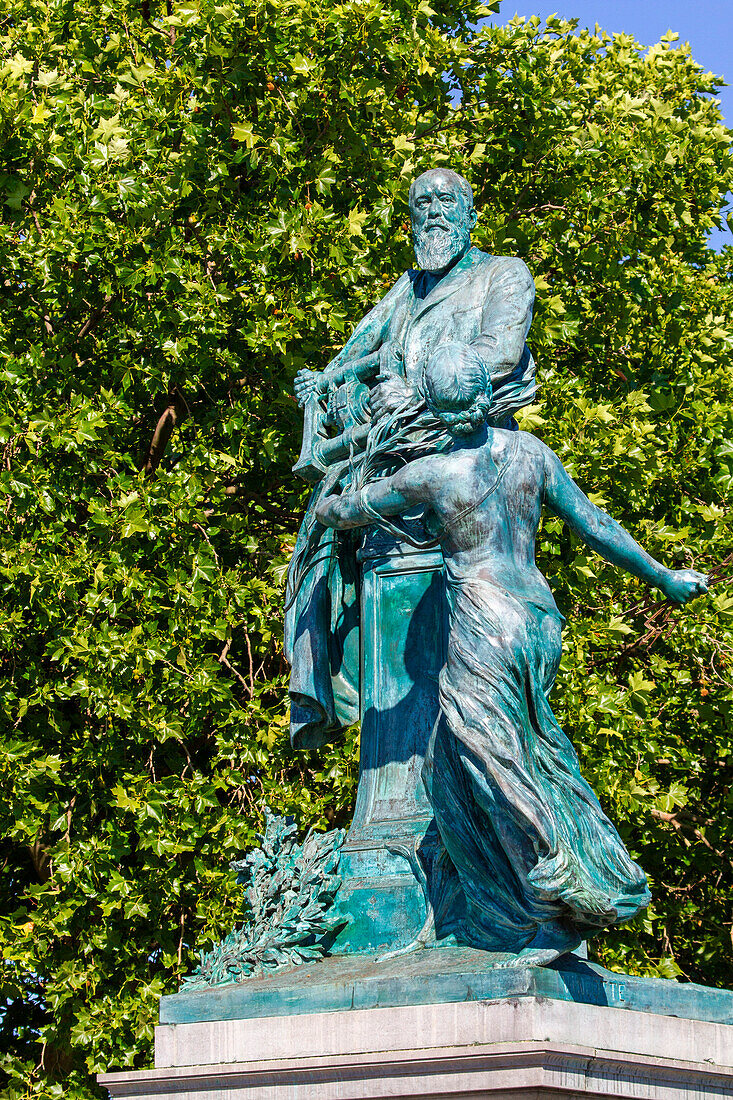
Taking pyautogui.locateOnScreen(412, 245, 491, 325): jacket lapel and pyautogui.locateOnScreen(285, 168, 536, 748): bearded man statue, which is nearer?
pyautogui.locateOnScreen(285, 168, 536, 748): bearded man statue

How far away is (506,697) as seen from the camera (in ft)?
19.1

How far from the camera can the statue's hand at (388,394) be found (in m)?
6.75

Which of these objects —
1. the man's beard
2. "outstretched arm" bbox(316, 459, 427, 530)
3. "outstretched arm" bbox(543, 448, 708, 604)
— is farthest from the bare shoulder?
the man's beard

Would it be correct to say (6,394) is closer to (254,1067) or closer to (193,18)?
(193,18)

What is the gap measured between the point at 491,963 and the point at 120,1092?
57.8 inches

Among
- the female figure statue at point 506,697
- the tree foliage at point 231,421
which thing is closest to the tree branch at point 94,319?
the tree foliage at point 231,421

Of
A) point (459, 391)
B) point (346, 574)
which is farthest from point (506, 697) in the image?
Result: point (346, 574)

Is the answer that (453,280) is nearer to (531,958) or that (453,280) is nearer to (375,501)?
(375,501)

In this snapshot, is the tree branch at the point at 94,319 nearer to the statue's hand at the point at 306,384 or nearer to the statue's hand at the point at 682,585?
the statue's hand at the point at 306,384

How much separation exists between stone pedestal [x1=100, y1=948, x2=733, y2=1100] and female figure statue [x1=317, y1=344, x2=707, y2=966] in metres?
0.22

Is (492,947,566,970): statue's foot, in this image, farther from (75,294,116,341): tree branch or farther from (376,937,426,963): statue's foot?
(75,294,116,341): tree branch

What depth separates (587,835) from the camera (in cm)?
584

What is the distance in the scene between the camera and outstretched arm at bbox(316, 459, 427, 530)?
6184 millimetres

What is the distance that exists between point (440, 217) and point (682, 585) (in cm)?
190
